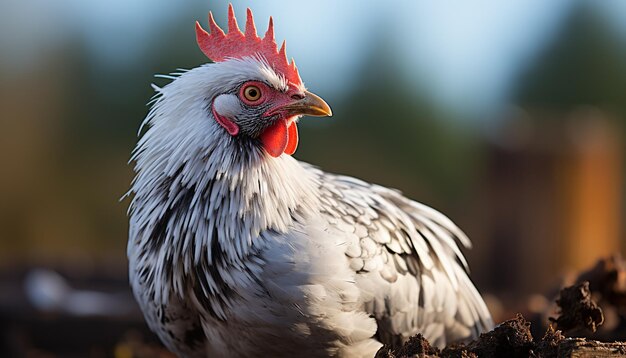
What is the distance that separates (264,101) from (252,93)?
0.07m

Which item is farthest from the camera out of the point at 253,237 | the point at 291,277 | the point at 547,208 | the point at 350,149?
the point at 350,149

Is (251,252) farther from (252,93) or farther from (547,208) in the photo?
(547,208)

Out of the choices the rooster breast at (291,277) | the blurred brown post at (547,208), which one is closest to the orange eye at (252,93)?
the rooster breast at (291,277)

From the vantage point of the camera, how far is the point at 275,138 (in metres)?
3.64

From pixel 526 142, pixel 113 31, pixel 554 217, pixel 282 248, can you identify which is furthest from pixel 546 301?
pixel 113 31

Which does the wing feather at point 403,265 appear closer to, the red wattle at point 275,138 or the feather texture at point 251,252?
the feather texture at point 251,252

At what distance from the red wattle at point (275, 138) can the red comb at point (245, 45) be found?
24 centimetres

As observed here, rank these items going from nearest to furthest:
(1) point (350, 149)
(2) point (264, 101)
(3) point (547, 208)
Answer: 1. (2) point (264, 101)
2. (3) point (547, 208)
3. (1) point (350, 149)

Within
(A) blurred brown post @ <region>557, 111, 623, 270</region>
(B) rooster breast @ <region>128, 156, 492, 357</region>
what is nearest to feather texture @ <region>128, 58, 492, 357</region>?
(B) rooster breast @ <region>128, 156, 492, 357</region>

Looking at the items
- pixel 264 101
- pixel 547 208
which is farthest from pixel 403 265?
pixel 547 208

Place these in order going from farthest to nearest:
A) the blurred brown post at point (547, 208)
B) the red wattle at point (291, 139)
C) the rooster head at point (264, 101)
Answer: the blurred brown post at point (547, 208) < the red wattle at point (291, 139) < the rooster head at point (264, 101)

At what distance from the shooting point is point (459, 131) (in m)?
30.9

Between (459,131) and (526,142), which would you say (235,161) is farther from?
(459,131)

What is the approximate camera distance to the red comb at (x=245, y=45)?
3.73 m
